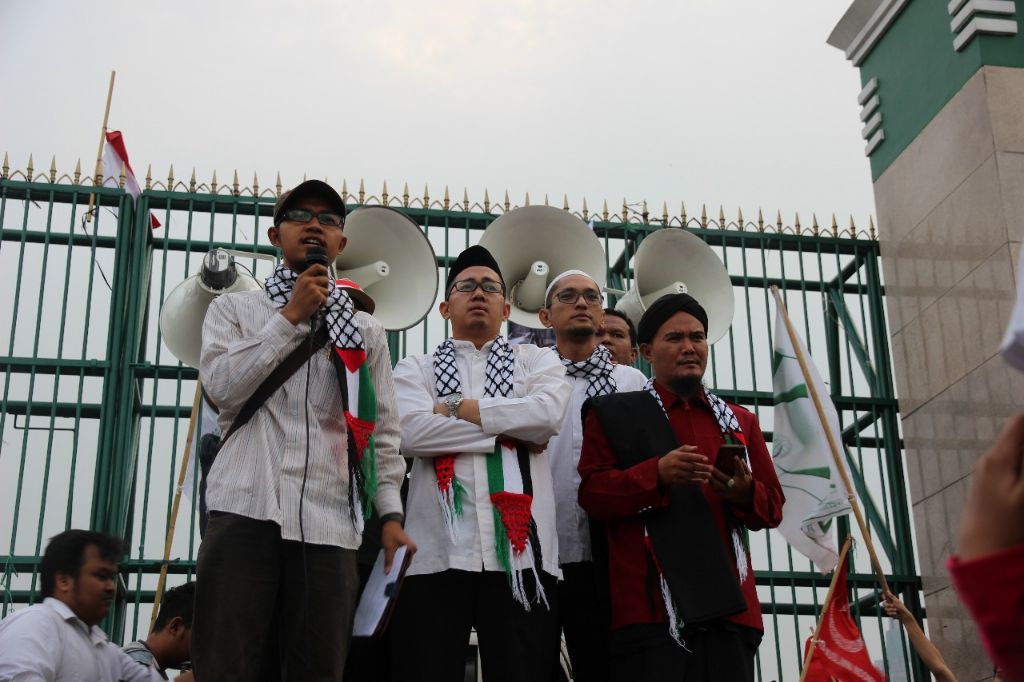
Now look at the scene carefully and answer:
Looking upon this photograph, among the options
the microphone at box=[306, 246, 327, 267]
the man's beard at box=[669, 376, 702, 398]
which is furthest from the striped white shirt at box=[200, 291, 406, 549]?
the man's beard at box=[669, 376, 702, 398]

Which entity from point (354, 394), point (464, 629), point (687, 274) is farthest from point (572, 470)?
point (687, 274)

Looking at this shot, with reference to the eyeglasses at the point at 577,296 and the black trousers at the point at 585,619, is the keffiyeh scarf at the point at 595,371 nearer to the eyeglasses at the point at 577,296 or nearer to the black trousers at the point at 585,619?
the eyeglasses at the point at 577,296

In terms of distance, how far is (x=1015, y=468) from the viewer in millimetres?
1498

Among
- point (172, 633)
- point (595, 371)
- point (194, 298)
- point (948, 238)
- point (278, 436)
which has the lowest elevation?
point (172, 633)

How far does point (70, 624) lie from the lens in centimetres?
453

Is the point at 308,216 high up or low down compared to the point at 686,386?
up

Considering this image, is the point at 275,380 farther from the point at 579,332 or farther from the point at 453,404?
the point at 579,332

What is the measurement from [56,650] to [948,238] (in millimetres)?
5896

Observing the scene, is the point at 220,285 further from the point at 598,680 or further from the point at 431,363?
the point at 598,680

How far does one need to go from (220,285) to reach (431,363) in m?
2.35

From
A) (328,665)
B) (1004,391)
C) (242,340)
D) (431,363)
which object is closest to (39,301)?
(431,363)

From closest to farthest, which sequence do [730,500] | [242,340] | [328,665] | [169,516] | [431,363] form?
[328,665] → [242,340] → [730,500] → [431,363] → [169,516]

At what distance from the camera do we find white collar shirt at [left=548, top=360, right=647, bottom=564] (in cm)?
477

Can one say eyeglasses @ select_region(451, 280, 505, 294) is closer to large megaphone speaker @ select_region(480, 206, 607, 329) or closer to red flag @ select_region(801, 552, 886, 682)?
large megaphone speaker @ select_region(480, 206, 607, 329)
